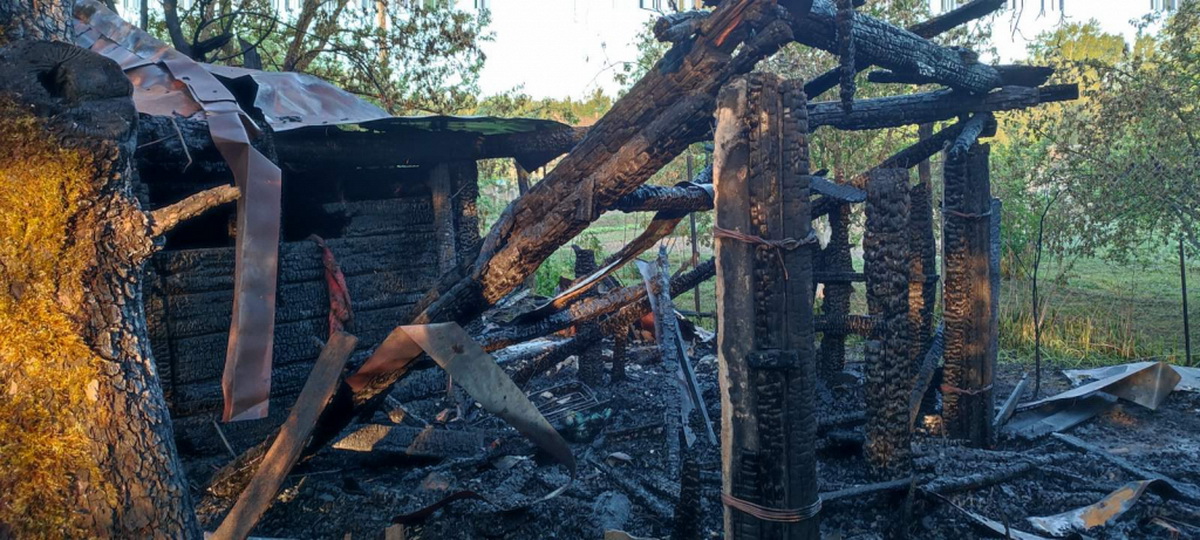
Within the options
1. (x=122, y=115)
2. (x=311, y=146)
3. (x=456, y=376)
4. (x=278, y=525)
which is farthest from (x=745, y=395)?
(x=311, y=146)

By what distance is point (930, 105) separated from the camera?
20.2 feet

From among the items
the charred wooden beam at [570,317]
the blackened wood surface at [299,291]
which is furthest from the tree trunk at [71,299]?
the charred wooden beam at [570,317]

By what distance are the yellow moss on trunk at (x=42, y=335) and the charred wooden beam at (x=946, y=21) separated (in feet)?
14.6

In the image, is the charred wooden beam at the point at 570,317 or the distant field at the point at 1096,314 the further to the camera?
the distant field at the point at 1096,314

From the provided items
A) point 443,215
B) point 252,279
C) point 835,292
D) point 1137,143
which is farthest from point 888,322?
point 1137,143

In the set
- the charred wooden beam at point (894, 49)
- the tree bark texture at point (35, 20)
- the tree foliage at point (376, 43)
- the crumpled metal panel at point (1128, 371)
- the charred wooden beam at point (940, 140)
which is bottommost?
the crumpled metal panel at point (1128, 371)

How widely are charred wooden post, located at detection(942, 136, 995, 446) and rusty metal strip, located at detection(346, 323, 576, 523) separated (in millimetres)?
4098

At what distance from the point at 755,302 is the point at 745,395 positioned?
45 cm

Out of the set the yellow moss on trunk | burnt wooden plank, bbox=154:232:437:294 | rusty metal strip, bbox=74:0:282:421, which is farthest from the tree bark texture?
Answer: burnt wooden plank, bbox=154:232:437:294

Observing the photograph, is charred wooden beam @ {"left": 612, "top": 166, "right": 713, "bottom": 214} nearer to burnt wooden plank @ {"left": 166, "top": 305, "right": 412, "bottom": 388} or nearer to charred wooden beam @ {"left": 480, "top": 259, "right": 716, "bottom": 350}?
charred wooden beam @ {"left": 480, "top": 259, "right": 716, "bottom": 350}

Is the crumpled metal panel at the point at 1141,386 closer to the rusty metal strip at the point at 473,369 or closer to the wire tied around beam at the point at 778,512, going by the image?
the wire tied around beam at the point at 778,512

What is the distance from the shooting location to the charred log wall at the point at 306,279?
574 cm

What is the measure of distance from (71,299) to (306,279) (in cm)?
405

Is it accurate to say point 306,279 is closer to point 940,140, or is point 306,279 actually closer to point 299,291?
point 299,291
